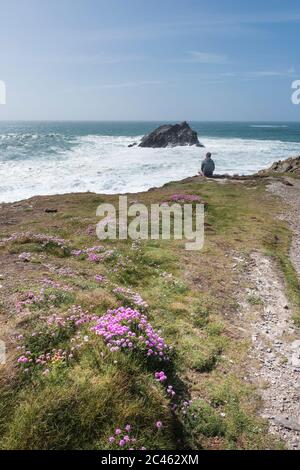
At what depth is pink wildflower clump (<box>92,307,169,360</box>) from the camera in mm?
7430

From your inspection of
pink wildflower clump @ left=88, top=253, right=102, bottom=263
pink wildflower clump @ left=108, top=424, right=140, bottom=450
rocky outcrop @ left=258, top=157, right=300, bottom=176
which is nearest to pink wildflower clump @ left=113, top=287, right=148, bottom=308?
pink wildflower clump @ left=88, top=253, right=102, bottom=263

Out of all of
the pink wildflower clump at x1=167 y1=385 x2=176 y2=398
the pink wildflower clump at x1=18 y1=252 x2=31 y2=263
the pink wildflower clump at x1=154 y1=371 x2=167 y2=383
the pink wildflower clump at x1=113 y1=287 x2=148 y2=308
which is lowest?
the pink wildflower clump at x1=167 y1=385 x2=176 y2=398

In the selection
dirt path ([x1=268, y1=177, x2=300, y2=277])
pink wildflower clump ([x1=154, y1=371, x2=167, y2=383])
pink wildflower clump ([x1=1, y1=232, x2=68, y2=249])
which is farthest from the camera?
dirt path ([x1=268, y1=177, x2=300, y2=277])

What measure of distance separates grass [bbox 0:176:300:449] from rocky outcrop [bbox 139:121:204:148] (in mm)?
94737

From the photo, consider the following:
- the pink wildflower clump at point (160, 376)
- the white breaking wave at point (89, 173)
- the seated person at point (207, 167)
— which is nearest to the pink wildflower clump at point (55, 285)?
the pink wildflower clump at point (160, 376)

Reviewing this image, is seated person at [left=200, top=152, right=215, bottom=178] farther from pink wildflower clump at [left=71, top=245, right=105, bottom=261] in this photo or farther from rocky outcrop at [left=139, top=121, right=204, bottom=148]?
rocky outcrop at [left=139, top=121, right=204, bottom=148]

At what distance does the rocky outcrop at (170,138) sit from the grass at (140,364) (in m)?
94.7

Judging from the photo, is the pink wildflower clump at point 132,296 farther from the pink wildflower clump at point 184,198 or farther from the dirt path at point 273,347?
the pink wildflower clump at point 184,198

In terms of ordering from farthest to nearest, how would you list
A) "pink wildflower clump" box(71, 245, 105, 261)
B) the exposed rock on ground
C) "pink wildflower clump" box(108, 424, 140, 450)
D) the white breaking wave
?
1. the white breaking wave
2. "pink wildflower clump" box(71, 245, 105, 261)
3. the exposed rock on ground
4. "pink wildflower clump" box(108, 424, 140, 450)

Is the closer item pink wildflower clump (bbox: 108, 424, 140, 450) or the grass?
pink wildflower clump (bbox: 108, 424, 140, 450)

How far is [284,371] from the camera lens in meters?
8.83

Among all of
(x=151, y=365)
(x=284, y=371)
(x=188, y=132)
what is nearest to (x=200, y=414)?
(x=151, y=365)

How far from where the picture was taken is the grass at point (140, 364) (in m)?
5.86

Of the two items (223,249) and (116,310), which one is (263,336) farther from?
(223,249)
